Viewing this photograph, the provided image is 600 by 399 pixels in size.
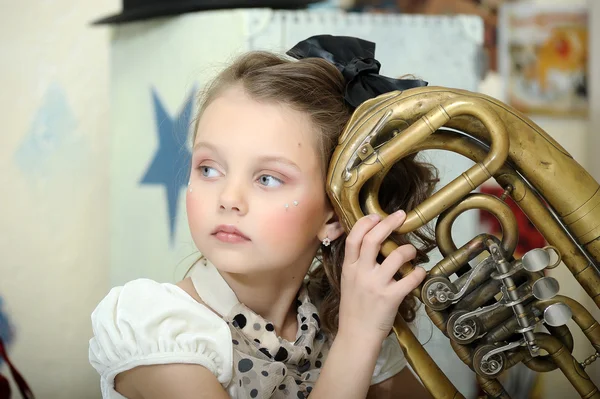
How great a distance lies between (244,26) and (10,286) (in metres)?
0.92

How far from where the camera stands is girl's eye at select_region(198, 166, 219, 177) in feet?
2.82

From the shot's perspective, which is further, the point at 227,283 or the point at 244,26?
Answer: the point at 244,26

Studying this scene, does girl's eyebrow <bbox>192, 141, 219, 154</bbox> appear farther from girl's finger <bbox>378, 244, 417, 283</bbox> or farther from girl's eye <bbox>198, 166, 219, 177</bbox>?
girl's finger <bbox>378, 244, 417, 283</bbox>

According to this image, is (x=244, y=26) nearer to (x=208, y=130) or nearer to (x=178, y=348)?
(x=208, y=130)

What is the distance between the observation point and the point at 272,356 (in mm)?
925

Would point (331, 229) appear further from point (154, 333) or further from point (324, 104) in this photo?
point (154, 333)

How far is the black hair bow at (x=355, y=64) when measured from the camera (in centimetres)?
90

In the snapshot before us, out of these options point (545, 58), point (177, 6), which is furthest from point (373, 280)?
point (545, 58)

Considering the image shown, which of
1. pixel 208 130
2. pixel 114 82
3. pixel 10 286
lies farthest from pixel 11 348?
pixel 208 130

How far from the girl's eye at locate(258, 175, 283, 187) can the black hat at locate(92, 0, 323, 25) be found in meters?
0.68

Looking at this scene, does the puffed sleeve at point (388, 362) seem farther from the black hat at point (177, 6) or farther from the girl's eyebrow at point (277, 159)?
the black hat at point (177, 6)

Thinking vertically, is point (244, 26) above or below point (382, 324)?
above

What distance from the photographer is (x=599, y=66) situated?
6.27ft

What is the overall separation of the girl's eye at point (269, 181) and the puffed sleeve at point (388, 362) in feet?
1.22
